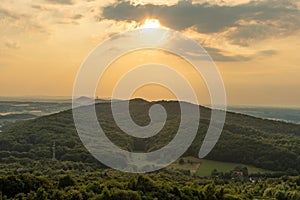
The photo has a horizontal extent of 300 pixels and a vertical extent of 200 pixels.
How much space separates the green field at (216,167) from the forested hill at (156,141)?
1892 mm

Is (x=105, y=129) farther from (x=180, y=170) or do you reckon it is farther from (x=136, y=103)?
(x=136, y=103)

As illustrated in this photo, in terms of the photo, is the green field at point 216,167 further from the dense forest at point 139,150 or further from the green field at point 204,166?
the dense forest at point 139,150

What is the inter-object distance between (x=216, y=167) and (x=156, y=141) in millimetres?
23234

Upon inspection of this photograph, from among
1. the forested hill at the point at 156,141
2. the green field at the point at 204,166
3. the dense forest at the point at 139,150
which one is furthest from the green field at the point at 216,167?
the forested hill at the point at 156,141

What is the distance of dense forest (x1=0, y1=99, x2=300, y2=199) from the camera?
99.6ft

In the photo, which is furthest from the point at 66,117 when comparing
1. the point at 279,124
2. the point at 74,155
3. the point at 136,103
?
the point at 279,124

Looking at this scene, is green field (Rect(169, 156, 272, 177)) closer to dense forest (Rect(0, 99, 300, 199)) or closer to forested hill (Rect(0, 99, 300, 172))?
dense forest (Rect(0, 99, 300, 199))

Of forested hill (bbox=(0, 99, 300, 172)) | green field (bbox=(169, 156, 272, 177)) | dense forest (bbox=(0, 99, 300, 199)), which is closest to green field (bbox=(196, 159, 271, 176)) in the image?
green field (bbox=(169, 156, 272, 177))

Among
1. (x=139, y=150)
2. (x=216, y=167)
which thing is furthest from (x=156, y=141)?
(x=216, y=167)

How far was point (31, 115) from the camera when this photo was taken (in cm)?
19488

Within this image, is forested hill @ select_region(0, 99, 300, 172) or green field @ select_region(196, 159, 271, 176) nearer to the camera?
green field @ select_region(196, 159, 271, 176)

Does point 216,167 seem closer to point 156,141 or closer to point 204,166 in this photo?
point 204,166

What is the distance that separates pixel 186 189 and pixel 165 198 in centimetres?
357

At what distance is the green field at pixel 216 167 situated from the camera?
74.8m
